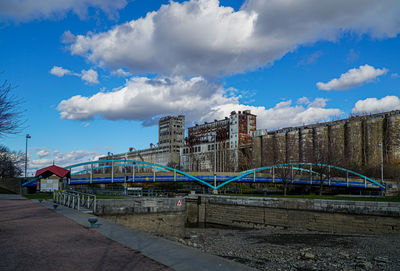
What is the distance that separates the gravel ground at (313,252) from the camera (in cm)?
1392

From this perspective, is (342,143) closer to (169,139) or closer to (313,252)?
(313,252)

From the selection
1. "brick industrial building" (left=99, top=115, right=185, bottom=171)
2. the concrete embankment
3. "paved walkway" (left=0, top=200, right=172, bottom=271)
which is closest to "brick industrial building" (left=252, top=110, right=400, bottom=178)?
the concrete embankment

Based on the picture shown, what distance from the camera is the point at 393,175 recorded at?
2539 inches

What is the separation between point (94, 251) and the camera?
9.17 m

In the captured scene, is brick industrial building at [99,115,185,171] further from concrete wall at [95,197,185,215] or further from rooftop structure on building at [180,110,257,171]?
concrete wall at [95,197,185,215]

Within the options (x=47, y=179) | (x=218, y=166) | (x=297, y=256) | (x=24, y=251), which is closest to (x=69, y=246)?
(x=24, y=251)

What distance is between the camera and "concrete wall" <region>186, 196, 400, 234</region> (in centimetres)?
2288

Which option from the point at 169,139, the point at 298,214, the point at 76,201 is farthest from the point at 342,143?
the point at 169,139

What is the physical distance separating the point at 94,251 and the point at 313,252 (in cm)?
1288

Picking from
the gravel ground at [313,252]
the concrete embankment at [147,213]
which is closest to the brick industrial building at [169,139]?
the concrete embankment at [147,213]

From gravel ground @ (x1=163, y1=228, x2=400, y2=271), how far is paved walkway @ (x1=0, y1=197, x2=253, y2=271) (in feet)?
17.4

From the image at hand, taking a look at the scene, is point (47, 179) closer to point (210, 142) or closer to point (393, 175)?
point (393, 175)

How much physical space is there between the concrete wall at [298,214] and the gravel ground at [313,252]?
1733mm

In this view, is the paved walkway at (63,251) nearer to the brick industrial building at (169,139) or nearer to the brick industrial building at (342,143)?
the brick industrial building at (342,143)
